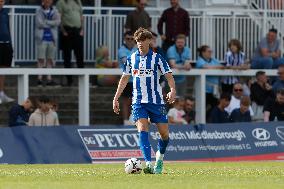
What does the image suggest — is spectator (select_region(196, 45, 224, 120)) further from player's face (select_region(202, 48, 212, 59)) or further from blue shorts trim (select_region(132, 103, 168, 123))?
blue shorts trim (select_region(132, 103, 168, 123))

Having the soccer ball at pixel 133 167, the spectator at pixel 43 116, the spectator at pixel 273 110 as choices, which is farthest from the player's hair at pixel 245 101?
the soccer ball at pixel 133 167

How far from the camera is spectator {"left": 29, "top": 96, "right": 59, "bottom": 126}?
26562mm

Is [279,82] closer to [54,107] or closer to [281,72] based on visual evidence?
[281,72]

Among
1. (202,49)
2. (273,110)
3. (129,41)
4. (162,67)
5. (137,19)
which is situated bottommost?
(273,110)

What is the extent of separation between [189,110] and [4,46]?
16.2 feet

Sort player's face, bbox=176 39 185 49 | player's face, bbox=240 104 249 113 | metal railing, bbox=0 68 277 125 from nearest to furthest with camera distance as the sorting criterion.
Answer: metal railing, bbox=0 68 277 125 → player's face, bbox=176 39 185 49 → player's face, bbox=240 104 249 113

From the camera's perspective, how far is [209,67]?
29969 millimetres

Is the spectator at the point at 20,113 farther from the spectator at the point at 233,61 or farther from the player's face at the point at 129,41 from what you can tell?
the spectator at the point at 233,61

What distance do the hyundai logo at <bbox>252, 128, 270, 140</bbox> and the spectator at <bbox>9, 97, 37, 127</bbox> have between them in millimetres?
5322

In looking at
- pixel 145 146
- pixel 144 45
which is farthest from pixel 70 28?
pixel 145 146

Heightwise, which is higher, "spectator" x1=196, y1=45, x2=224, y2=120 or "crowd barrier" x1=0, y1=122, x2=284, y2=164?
"spectator" x1=196, y1=45, x2=224, y2=120

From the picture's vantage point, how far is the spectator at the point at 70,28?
29.0 m

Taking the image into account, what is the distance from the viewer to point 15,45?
29906mm

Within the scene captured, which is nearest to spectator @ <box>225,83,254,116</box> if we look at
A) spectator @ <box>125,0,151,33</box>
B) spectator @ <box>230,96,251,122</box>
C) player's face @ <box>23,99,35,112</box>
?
spectator @ <box>230,96,251,122</box>
